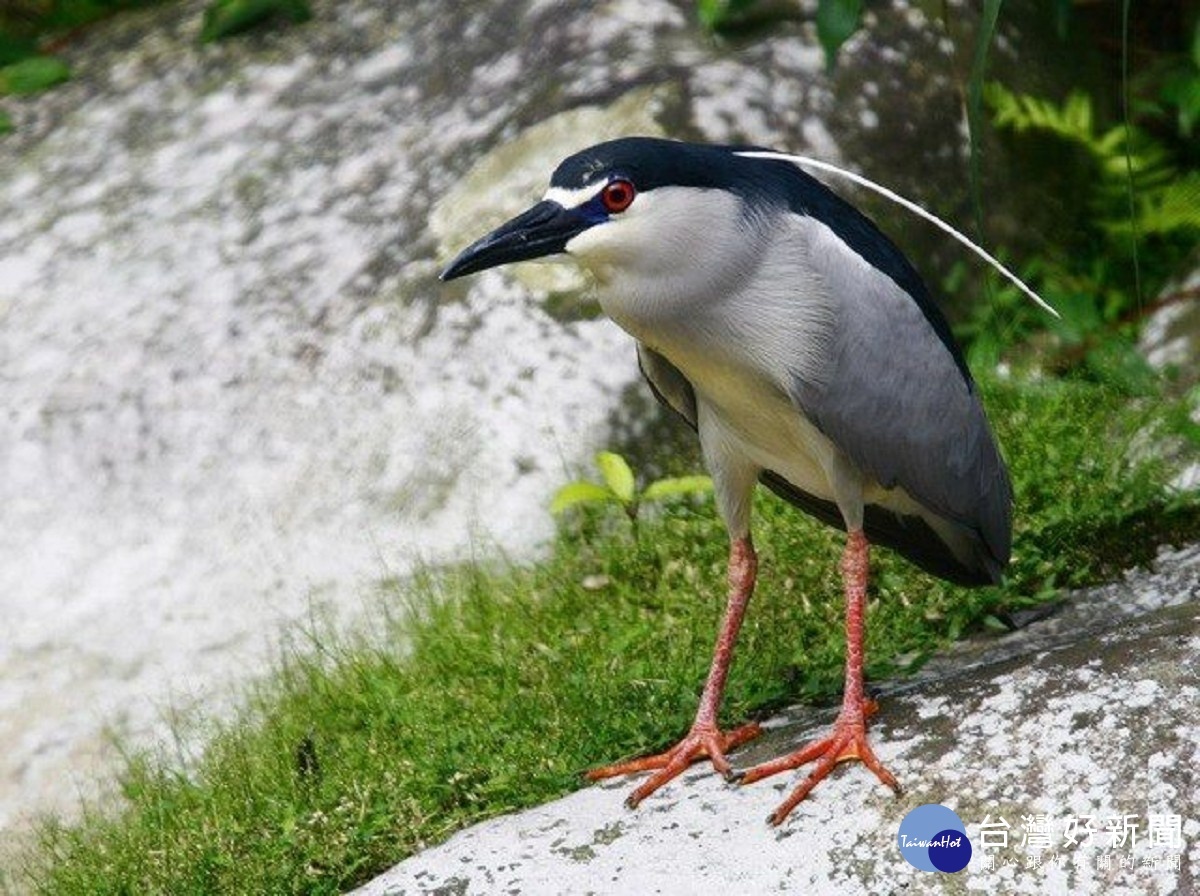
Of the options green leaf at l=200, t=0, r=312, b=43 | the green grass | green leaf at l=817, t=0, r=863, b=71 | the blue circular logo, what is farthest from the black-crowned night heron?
green leaf at l=200, t=0, r=312, b=43

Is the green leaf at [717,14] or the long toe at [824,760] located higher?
the green leaf at [717,14]

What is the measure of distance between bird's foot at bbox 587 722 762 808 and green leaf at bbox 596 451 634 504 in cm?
100

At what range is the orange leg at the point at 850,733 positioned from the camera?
3656mm

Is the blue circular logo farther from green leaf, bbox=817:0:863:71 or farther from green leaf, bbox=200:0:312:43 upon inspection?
green leaf, bbox=200:0:312:43

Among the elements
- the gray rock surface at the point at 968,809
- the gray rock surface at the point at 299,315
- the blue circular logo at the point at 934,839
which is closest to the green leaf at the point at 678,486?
the gray rock surface at the point at 299,315

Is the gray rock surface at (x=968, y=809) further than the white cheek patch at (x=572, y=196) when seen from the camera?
No

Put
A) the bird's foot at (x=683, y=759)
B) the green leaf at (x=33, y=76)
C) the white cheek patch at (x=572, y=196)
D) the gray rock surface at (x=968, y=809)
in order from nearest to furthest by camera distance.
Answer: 1. the gray rock surface at (x=968, y=809)
2. the white cheek patch at (x=572, y=196)
3. the bird's foot at (x=683, y=759)
4. the green leaf at (x=33, y=76)

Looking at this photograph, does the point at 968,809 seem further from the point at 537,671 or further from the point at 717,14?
the point at 717,14

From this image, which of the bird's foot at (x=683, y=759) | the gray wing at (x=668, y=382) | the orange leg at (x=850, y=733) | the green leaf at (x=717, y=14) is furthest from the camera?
Answer: the green leaf at (x=717, y=14)

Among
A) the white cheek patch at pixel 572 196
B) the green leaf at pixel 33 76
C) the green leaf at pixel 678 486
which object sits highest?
the white cheek patch at pixel 572 196

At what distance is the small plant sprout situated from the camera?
4934mm

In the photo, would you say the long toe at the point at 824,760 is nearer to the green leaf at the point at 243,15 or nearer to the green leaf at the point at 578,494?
the green leaf at the point at 578,494

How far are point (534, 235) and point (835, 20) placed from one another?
1243mm

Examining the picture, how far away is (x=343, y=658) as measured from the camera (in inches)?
187
